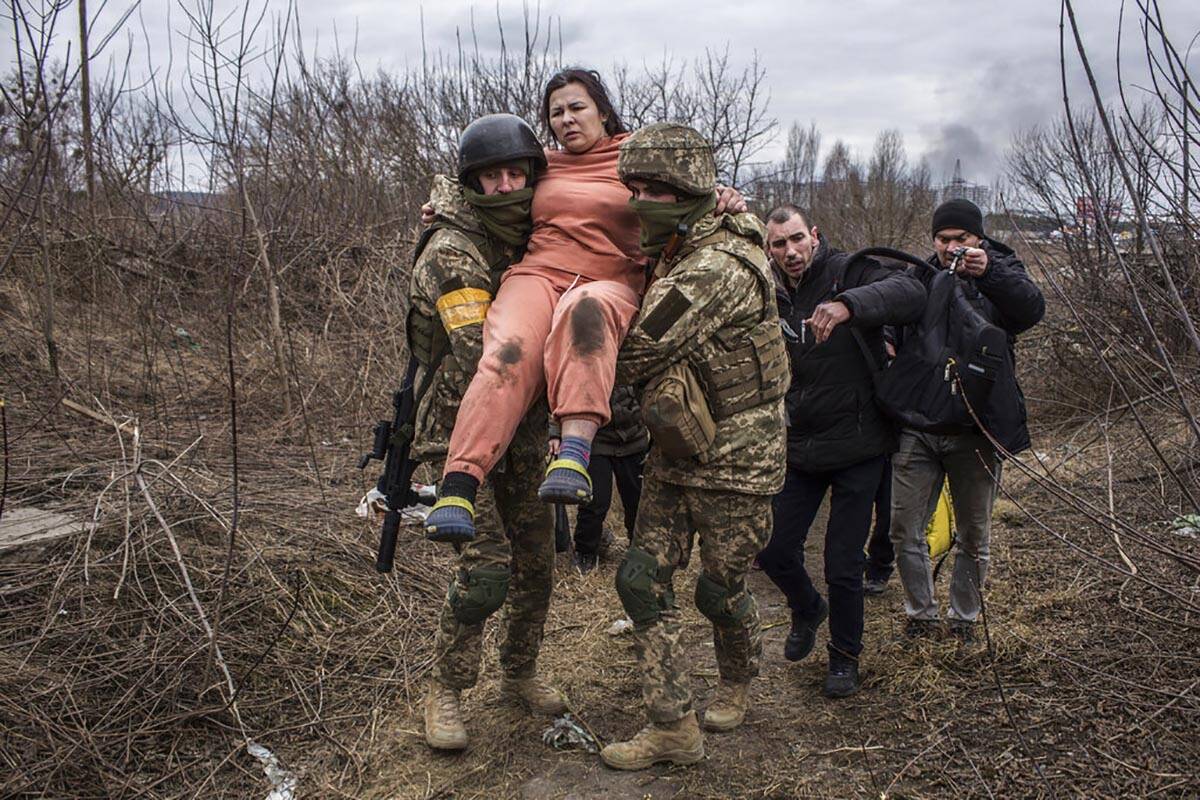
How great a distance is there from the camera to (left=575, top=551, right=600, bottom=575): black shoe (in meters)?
5.83

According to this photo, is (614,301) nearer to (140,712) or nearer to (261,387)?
(140,712)

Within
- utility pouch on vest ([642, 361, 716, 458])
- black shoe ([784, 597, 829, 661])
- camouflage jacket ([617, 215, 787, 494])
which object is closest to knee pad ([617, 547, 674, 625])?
camouflage jacket ([617, 215, 787, 494])

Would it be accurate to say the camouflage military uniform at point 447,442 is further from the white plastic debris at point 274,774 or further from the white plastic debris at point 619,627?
the white plastic debris at point 619,627

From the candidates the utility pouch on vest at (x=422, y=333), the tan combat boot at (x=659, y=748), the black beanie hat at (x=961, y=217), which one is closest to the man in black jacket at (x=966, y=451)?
the black beanie hat at (x=961, y=217)

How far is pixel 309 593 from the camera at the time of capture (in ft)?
15.2

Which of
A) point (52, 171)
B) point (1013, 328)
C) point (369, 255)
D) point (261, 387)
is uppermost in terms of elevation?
point (52, 171)

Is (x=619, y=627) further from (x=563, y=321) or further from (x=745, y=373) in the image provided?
(x=563, y=321)

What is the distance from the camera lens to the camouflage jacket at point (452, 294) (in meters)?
3.32

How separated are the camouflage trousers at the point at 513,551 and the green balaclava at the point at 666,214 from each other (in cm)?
80

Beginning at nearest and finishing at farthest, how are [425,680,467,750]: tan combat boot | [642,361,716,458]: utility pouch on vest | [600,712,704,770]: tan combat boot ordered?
[642,361,716,458]: utility pouch on vest → [600,712,704,770]: tan combat boot → [425,680,467,750]: tan combat boot

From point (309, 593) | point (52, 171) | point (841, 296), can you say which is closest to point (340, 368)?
point (52, 171)

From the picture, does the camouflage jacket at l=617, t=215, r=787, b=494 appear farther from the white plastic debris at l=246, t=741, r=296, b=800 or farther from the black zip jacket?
the white plastic debris at l=246, t=741, r=296, b=800

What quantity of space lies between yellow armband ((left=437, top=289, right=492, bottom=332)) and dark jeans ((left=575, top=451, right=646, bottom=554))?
1.94 meters

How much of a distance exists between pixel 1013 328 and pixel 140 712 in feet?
12.8
